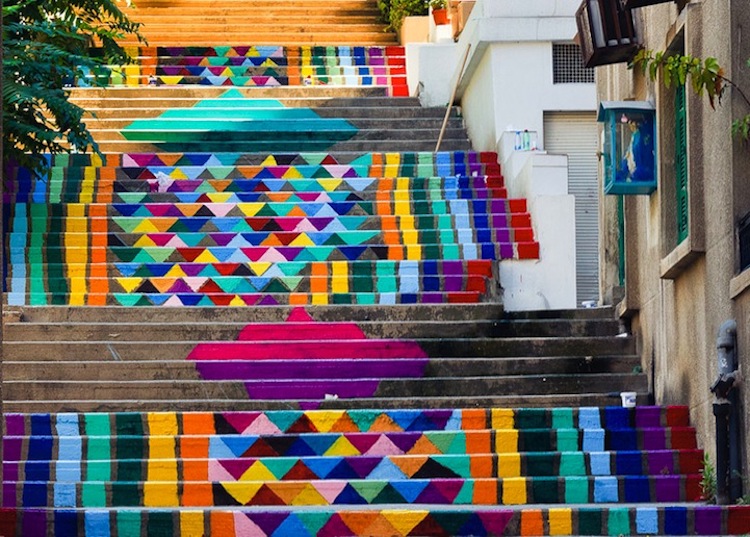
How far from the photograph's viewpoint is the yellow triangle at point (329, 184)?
18.4 meters

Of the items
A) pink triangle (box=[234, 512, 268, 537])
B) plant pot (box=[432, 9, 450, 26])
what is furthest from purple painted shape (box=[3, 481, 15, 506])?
plant pot (box=[432, 9, 450, 26])

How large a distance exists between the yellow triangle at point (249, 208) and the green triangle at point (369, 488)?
590 centimetres

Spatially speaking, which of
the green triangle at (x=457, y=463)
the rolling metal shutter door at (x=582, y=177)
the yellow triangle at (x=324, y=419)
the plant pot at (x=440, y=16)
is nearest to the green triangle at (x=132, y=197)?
the rolling metal shutter door at (x=582, y=177)

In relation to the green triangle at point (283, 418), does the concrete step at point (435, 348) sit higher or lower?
higher

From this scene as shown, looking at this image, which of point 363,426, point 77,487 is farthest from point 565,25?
point 77,487

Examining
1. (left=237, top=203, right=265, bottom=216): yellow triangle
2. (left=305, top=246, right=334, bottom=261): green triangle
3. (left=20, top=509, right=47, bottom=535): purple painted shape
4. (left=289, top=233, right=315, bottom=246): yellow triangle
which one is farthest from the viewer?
(left=237, top=203, right=265, bottom=216): yellow triangle

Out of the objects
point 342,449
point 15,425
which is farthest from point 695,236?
point 15,425

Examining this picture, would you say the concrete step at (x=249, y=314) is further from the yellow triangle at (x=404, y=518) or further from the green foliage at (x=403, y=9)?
the green foliage at (x=403, y=9)

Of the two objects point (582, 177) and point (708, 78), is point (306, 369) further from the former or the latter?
point (582, 177)

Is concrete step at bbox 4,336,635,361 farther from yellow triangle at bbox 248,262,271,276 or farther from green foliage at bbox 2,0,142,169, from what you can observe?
green foliage at bbox 2,0,142,169

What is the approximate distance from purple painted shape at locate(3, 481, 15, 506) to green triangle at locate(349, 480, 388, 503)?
201 centimetres

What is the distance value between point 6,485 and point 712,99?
4.73 m

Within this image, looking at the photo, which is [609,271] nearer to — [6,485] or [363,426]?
[363,426]

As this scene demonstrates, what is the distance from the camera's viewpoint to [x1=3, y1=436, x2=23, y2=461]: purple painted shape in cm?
1284
